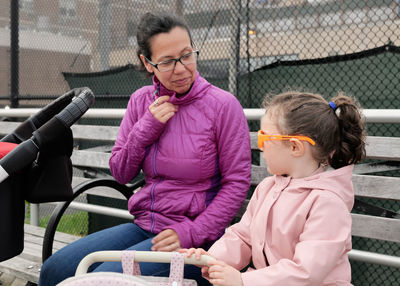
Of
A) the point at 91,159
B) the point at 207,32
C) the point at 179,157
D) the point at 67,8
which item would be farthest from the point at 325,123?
the point at 67,8

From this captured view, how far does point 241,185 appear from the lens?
2.03 metres

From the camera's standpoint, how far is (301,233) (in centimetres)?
155

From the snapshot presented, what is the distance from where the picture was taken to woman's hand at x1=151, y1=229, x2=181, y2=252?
6.38ft

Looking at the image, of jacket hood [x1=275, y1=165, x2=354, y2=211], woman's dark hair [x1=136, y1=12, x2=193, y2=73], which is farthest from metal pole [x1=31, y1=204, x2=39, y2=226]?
jacket hood [x1=275, y1=165, x2=354, y2=211]

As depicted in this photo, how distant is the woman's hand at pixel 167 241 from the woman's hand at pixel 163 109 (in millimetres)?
492

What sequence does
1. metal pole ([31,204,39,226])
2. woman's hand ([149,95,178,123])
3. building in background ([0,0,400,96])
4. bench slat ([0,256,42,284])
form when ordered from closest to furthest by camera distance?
1. woman's hand ([149,95,178,123])
2. bench slat ([0,256,42,284])
3. building in background ([0,0,400,96])
4. metal pole ([31,204,39,226])

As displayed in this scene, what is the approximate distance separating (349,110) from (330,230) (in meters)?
0.46

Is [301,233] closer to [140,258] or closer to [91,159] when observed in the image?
[140,258]

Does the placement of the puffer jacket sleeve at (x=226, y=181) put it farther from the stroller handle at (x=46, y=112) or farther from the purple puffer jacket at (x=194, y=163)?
the stroller handle at (x=46, y=112)

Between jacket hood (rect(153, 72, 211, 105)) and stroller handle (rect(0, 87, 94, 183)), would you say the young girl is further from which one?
stroller handle (rect(0, 87, 94, 183))

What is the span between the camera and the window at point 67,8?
5.11 m

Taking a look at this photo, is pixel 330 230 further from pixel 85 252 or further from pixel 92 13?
pixel 92 13

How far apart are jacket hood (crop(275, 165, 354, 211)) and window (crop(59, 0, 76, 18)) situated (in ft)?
13.8

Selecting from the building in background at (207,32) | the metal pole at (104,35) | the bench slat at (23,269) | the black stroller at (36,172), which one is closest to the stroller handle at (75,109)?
the black stroller at (36,172)
